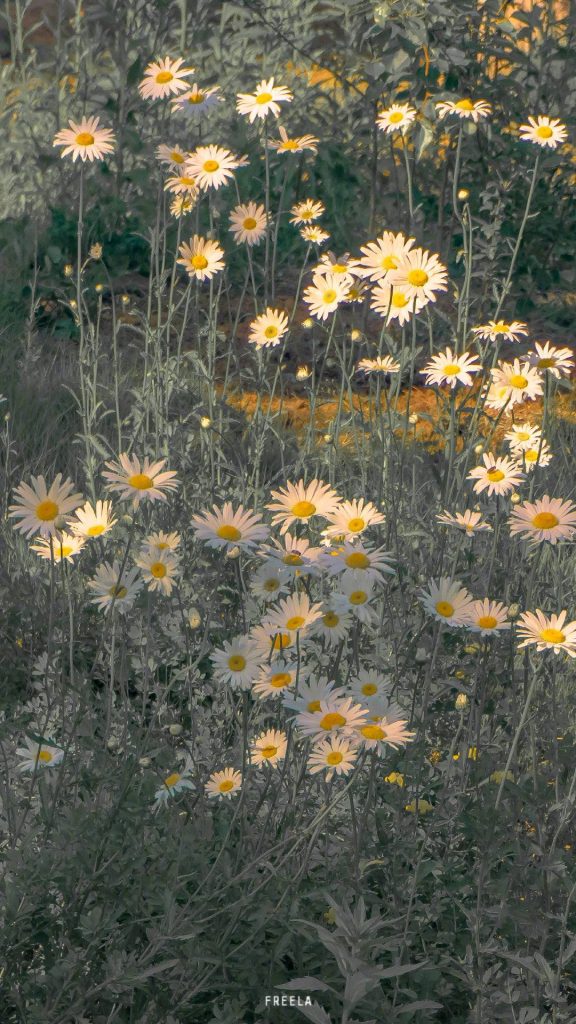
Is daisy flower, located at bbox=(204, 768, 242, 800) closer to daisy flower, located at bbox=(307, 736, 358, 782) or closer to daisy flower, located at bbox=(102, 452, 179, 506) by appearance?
daisy flower, located at bbox=(307, 736, 358, 782)

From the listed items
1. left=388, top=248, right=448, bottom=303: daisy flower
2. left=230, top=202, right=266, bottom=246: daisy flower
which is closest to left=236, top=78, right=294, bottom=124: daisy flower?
left=230, top=202, right=266, bottom=246: daisy flower

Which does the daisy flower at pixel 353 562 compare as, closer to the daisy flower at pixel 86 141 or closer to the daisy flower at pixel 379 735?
the daisy flower at pixel 379 735

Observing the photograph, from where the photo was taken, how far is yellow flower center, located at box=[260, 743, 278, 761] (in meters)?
2.15

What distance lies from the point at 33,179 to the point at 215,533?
4428 mm

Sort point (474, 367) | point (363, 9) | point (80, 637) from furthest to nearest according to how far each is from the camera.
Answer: point (363, 9) < point (80, 637) < point (474, 367)

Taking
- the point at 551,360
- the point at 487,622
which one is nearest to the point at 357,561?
the point at 487,622

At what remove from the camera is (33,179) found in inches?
232

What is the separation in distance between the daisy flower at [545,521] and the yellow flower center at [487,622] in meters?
0.15

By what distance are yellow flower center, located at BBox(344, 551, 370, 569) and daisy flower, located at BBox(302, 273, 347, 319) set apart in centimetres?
103

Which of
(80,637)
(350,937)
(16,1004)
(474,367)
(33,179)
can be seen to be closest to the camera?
(350,937)

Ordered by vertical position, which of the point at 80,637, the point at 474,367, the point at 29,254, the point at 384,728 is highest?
the point at 29,254

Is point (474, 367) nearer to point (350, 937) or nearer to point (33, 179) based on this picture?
point (350, 937)

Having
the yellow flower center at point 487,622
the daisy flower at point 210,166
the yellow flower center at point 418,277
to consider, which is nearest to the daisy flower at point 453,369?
the yellow flower center at point 418,277

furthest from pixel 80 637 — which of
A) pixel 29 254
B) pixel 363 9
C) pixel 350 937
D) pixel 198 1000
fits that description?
pixel 363 9
